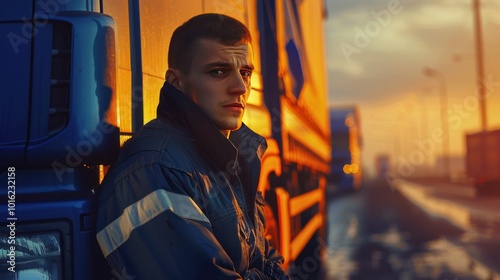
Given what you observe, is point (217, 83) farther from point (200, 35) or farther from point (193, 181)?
point (193, 181)

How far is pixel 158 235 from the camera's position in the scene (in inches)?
85.8

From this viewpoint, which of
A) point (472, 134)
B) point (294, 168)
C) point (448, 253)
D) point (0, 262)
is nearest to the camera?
point (0, 262)

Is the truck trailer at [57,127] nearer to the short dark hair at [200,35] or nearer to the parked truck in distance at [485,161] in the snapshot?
the short dark hair at [200,35]

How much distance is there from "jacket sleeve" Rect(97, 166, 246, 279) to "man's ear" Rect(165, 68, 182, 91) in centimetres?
48

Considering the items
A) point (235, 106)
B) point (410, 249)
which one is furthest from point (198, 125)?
point (410, 249)

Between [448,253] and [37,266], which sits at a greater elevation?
[37,266]

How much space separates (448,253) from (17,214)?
29.4 ft

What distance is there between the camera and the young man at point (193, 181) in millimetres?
2188

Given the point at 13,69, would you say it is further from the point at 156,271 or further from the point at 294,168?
the point at 294,168

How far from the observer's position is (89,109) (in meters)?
2.44

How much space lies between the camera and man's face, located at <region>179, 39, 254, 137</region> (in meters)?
2.61

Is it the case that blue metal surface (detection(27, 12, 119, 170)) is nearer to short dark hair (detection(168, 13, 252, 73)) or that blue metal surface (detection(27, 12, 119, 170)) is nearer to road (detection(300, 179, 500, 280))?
short dark hair (detection(168, 13, 252, 73))

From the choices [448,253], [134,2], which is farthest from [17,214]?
[448,253]

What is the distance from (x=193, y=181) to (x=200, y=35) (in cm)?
55
